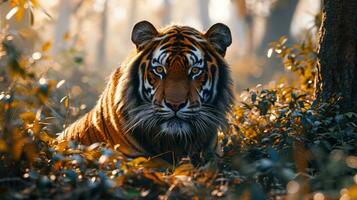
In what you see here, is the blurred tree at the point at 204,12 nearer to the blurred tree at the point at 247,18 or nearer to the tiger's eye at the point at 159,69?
the blurred tree at the point at 247,18

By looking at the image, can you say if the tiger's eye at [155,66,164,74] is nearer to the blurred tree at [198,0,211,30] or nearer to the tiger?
the tiger

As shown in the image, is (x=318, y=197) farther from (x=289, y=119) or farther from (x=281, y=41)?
(x=281, y=41)

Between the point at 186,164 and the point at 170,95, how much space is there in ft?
3.69

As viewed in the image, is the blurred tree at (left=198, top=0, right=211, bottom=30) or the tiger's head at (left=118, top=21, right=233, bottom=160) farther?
the blurred tree at (left=198, top=0, right=211, bottom=30)

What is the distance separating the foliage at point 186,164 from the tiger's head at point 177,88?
0.81 feet

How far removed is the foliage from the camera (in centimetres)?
349

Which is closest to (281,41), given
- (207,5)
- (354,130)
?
(354,130)

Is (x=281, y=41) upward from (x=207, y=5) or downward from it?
downward

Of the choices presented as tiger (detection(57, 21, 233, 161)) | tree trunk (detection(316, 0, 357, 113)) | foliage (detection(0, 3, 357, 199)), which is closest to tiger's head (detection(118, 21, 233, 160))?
tiger (detection(57, 21, 233, 161))

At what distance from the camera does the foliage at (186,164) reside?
3492 millimetres

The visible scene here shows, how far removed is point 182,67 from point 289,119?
3.09ft

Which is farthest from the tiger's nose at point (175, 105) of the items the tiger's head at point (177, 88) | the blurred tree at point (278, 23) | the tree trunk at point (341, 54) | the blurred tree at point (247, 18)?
the blurred tree at point (278, 23)

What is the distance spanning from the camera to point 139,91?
17.9 feet

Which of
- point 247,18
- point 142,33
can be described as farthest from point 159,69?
point 247,18
